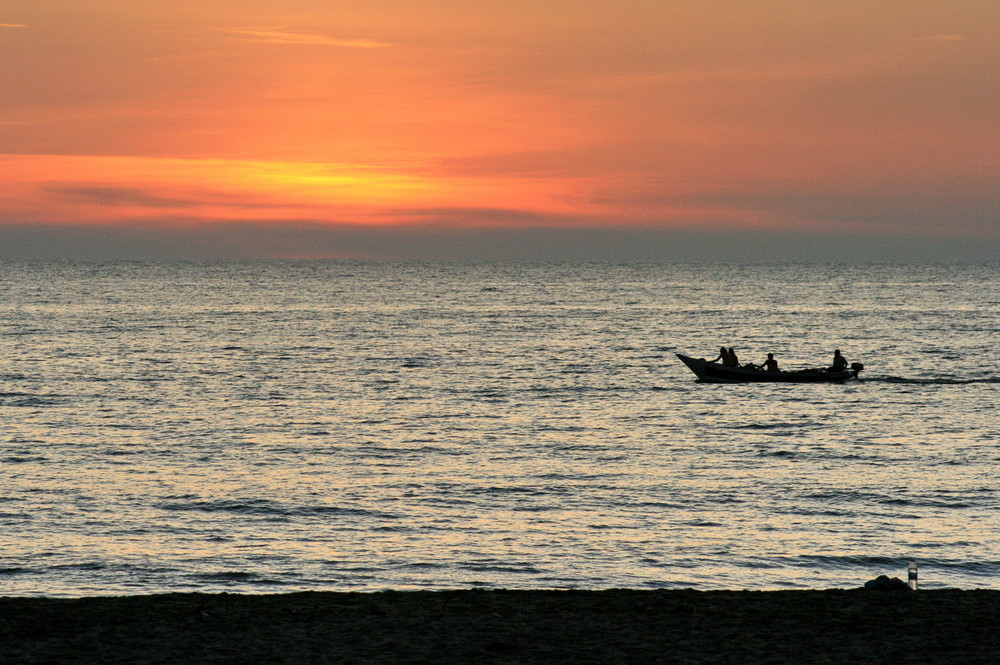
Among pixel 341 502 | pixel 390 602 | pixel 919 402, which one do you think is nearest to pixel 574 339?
pixel 919 402

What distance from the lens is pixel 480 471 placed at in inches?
1273

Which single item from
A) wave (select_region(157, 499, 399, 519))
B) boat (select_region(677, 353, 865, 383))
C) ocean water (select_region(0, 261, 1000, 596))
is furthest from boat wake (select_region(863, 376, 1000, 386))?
wave (select_region(157, 499, 399, 519))

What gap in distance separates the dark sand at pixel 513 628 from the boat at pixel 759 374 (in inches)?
1750

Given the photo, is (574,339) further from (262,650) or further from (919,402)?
(262,650)

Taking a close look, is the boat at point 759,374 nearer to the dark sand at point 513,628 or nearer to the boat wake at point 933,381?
the boat wake at point 933,381

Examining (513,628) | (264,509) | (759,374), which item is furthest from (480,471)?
(759,374)

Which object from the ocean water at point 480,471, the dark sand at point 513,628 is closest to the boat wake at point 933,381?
the ocean water at point 480,471

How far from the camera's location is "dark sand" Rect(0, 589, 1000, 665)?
1086 cm

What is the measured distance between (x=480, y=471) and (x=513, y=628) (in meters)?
20.6

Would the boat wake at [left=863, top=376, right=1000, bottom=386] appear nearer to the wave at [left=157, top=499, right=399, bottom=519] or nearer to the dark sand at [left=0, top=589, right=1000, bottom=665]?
the wave at [left=157, top=499, right=399, bottom=519]

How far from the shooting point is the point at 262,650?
36.2 ft

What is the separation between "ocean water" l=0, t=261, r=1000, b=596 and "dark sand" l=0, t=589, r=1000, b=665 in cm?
664

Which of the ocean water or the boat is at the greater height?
the boat

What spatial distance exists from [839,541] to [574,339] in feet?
244
